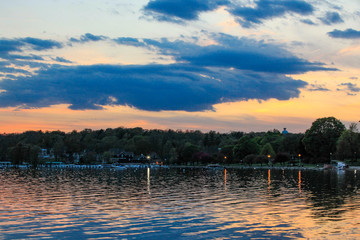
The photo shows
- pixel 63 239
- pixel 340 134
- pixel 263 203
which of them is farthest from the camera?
pixel 340 134

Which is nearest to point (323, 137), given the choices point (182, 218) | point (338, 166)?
point (338, 166)

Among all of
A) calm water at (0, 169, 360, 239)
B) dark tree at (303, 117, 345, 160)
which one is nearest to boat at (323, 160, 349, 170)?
dark tree at (303, 117, 345, 160)

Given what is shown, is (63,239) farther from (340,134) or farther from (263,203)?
(340,134)

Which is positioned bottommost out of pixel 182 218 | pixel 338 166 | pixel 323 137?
pixel 338 166

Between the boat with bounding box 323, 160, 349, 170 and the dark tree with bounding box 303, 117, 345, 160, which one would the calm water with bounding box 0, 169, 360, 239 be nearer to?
the boat with bounding box 323, 160, 349, 170

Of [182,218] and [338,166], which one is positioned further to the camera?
[338,166]

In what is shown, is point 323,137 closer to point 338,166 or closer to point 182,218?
point 338,166

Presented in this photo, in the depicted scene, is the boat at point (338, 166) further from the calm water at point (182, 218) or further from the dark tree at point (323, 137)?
the calm water at point (182, 218)

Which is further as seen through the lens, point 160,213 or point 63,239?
point 160,213

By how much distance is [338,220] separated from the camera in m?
33.2

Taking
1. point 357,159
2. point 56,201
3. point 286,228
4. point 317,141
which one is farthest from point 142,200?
point 357,159

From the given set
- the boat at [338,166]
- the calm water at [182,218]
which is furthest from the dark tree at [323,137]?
the calm water at [182,218]

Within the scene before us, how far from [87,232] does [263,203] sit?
22.1 meters

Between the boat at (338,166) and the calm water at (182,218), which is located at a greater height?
the calm water at (182,218)
